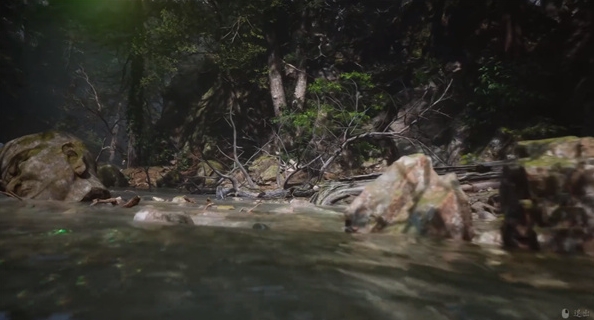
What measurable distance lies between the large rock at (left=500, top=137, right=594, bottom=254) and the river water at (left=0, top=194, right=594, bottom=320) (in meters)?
0.31

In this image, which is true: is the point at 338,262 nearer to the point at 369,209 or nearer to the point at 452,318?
the point at 452,318

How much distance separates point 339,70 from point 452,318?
1565 centimetres

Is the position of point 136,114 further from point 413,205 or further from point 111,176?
point 413,205

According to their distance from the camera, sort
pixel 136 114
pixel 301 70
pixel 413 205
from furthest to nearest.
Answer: pixel 136 114 < pixel 301 70 < pixel 413 205

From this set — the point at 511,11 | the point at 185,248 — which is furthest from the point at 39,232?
the point at 511,11

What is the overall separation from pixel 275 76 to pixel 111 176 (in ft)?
24.7

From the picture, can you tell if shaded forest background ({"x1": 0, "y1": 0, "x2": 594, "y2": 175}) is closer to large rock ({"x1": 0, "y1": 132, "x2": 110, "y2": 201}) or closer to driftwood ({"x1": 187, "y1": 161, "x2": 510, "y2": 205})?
driftwood ({"x1": 187, "y1": 161, "x2": 510, "y2": 205})

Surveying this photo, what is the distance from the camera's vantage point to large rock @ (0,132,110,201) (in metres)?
6.18

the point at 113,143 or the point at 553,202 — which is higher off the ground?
the point at 113,143

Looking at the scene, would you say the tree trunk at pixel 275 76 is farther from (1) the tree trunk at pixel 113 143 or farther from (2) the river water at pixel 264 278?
(2) the river water at pixel 264 278

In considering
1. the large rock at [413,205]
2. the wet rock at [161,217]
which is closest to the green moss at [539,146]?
the large rock at [413,205]

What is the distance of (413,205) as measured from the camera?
146 inches

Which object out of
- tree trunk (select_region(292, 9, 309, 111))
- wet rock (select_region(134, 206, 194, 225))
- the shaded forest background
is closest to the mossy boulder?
the shaded forest background

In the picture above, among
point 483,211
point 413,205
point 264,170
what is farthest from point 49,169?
point 264,170
